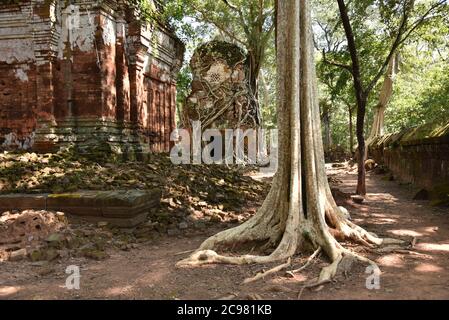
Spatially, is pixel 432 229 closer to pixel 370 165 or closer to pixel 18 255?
pixel 18 255

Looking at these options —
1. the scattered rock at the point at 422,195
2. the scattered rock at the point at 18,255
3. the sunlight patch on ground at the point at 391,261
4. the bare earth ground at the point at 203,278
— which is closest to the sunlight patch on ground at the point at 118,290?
the bare earth ground at the point at 203,278

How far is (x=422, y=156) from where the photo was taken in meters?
9.23

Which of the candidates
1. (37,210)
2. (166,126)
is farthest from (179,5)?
(37,210)

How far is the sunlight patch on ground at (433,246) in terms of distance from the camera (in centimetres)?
441

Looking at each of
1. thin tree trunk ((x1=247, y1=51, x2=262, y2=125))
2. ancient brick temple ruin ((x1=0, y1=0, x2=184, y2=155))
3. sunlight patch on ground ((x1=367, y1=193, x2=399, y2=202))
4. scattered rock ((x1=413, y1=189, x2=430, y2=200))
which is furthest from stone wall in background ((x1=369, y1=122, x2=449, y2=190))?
ancient brick temple ruin ((x1=0, y1=0, x2=184, y2=155))

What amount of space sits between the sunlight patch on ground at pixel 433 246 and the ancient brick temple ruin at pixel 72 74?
628 centimetres

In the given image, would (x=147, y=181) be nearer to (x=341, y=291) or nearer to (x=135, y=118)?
(x=135, y=118)

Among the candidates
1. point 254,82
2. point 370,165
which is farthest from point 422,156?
point 254,82

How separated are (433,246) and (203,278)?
2.95 meters

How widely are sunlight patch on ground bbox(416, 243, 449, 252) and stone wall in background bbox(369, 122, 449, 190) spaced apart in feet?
11.9

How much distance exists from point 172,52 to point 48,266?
9.41 metres

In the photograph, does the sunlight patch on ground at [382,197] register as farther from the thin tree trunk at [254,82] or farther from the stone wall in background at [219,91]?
the thin tree trunk at [254,82]

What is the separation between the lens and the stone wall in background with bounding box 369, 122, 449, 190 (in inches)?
313
